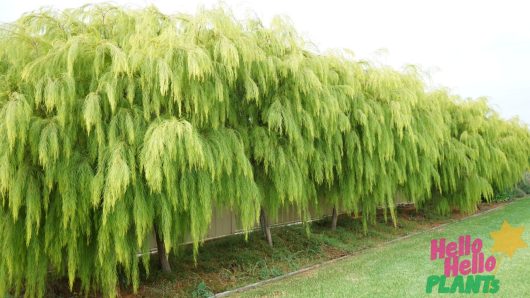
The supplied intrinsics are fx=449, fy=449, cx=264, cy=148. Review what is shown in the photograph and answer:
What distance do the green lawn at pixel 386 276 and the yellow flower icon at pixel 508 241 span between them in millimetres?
117

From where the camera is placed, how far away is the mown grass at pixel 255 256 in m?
6.01

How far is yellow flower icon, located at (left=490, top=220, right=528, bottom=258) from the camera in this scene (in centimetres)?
666

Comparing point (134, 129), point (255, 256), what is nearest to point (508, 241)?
point (255, 256)

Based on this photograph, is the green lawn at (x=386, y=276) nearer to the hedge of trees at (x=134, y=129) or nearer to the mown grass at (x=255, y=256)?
the mown grass at (x=255, y=256)

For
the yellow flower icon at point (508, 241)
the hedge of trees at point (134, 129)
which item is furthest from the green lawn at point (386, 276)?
the hedge of trees at point (134, 129)

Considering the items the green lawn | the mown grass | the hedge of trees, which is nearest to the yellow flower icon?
the green lawn

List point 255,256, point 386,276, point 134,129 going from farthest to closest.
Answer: point 255,256
point 386,276
point 134,129

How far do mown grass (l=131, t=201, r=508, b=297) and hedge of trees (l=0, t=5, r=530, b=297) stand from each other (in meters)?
0.95

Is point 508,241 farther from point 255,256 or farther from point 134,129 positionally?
point 134,129

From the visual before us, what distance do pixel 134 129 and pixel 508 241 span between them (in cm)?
650

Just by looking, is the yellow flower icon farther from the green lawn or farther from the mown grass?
the mown grass

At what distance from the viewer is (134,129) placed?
4.53 m

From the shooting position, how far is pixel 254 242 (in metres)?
7.93

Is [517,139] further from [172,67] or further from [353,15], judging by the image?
[172,67]
